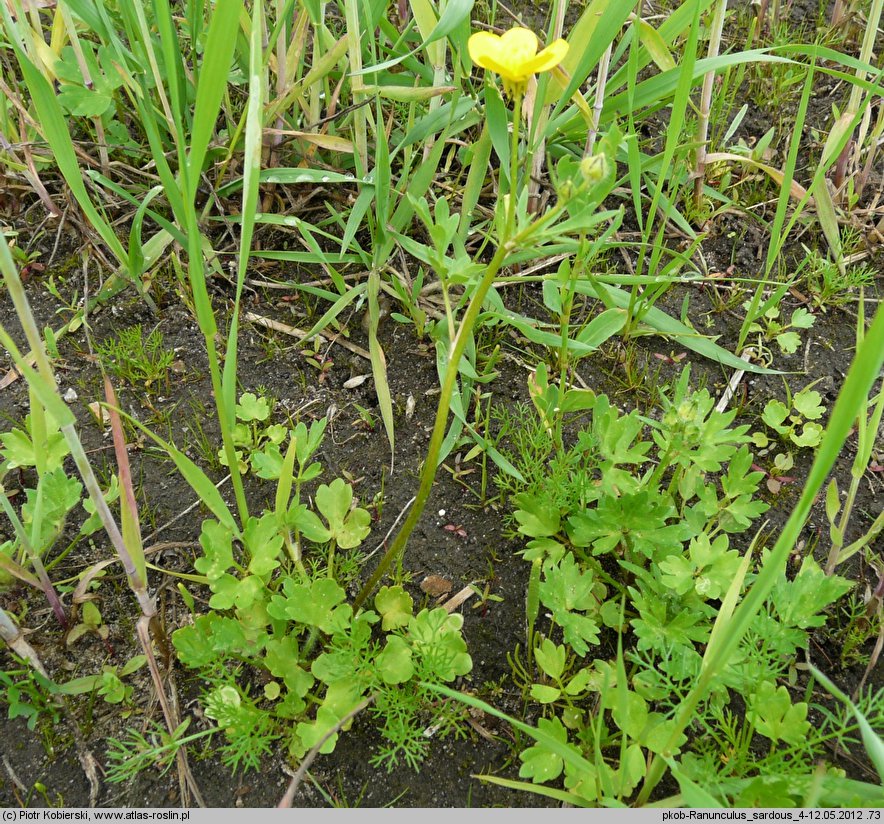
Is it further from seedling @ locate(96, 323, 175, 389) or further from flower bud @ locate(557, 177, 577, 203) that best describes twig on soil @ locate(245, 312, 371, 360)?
flower bud @ locate(557, 177, 577, 203)

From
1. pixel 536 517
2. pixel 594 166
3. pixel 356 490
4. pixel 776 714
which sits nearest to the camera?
pixel 594 166

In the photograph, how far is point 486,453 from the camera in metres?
1.49

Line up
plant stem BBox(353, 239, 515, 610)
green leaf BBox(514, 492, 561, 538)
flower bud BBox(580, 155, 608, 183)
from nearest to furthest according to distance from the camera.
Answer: flower bud BBox(580, 155, 608, 183)
plant stem BBox(353, 239, 515, 610)
green leaf BBox(514, 492, 561, 538)

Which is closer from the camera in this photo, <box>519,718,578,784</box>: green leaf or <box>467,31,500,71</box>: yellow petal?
<box>467,31,500,71</box>: yellow petal

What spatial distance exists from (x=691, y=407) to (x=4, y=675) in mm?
1152

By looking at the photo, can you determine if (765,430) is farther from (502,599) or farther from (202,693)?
(202,693)

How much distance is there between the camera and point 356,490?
1464 millimetres

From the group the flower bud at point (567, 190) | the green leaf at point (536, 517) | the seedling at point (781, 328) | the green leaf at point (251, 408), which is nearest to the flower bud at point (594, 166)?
the flower bud at point (567, 190)

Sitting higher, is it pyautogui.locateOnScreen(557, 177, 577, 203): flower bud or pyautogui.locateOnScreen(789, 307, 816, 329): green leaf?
pyautogui.locateOnScreen(557, 177, 577, 203): flower bud

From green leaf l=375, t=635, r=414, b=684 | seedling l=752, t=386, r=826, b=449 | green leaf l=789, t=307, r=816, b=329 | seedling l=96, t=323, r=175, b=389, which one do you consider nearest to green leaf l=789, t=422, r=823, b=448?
seedling l=752, t=386, r=826, b=449

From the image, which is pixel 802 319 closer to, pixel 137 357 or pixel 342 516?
pixel 342 516

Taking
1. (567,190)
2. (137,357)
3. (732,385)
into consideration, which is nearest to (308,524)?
(137,357)

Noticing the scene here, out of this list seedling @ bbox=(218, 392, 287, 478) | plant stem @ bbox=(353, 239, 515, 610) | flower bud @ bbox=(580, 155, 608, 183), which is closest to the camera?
→ flower bud @ bbox=(580, 155, 608, 183)

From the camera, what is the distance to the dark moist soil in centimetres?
117
